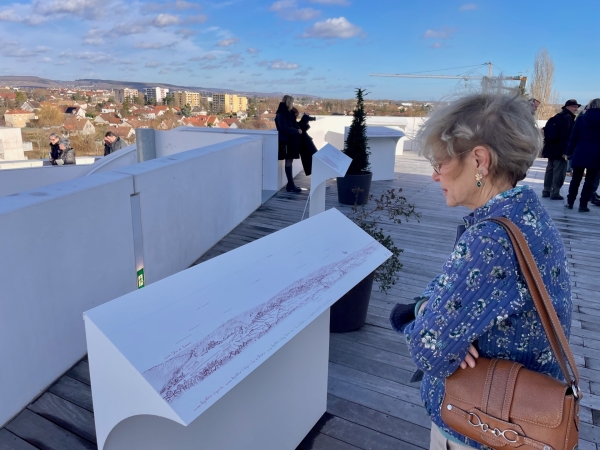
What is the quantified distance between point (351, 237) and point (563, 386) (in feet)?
4.57

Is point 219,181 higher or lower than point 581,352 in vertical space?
higher

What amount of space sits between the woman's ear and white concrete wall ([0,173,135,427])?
2.21 metres

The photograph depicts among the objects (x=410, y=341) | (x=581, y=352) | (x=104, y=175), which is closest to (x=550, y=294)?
(x=410, y=341)

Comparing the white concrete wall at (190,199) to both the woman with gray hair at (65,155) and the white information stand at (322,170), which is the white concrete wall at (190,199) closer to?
the white information stand at (322,170)

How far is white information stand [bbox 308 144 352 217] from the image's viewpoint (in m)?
4.00

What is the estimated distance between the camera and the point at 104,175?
127 inches

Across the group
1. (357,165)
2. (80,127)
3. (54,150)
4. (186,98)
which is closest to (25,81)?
(186,98)

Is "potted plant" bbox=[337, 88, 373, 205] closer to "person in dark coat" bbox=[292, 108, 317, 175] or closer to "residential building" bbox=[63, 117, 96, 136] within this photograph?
"person in dark coat" bbox=[292, 108, 317, 175]

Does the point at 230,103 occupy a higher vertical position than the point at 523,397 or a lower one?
higher

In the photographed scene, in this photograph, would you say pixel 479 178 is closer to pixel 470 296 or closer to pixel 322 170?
pixel 470 296

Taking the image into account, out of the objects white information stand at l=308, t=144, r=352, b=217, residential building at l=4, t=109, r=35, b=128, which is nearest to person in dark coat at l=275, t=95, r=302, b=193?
white information stand at l=308, t=144, r=352, b=217

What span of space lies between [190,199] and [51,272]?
200 centimetres

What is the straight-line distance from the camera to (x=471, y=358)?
100 centimetres

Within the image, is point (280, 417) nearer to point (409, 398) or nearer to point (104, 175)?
point (409, 398)
